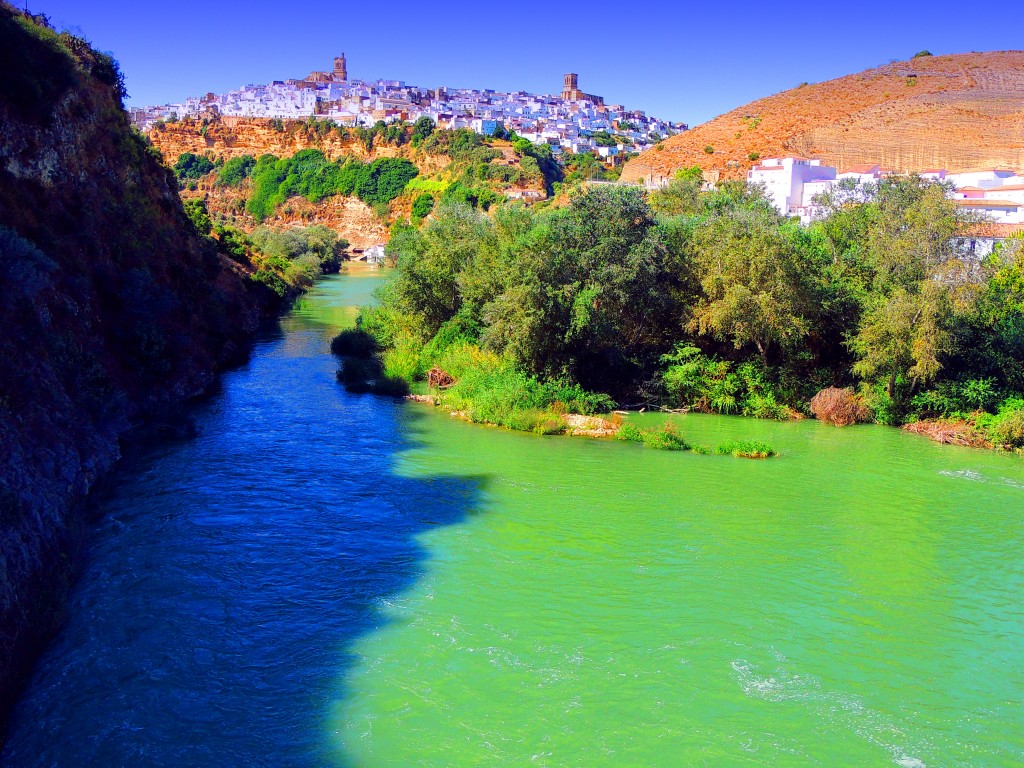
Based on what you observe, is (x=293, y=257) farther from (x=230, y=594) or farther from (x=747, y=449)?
(x=230, y=594)

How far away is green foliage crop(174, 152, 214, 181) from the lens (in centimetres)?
11381

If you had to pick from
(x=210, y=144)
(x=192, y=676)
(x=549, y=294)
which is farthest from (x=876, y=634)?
(x=210, y=144)

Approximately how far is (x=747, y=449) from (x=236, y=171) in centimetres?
10677

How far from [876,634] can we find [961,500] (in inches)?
265

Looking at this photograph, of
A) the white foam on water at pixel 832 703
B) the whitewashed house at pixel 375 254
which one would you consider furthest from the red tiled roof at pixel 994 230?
the whitewashed house at pixel 375 254

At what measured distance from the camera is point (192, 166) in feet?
379

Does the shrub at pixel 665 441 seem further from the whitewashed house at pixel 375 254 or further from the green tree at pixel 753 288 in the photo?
the whitewashed house at pixel 375 254

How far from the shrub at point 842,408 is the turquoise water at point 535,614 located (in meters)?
3.71

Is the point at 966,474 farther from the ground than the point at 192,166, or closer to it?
closer to it

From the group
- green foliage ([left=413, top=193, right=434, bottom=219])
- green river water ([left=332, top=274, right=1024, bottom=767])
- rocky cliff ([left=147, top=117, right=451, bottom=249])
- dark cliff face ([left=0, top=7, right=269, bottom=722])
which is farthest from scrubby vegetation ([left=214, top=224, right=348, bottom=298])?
green river water ([left=332, top=274, right=1024, bottom=767])

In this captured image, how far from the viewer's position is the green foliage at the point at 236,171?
110062mm

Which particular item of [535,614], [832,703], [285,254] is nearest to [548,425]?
[535,614]

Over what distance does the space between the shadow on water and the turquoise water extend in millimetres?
40

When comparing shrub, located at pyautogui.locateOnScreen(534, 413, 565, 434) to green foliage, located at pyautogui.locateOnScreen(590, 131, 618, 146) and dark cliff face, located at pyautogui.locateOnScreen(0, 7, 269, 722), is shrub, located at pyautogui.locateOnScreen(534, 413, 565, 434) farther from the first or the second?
green foliage, located at pyautogui.locateOnScreen(590, 131, 618, 146)
